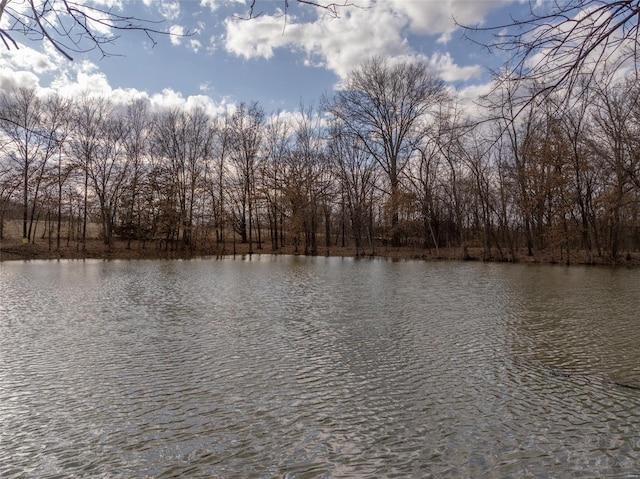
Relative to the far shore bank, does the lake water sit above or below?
below

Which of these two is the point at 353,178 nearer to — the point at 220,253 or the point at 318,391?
the point at 220,253

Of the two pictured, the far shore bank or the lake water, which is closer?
the lake water

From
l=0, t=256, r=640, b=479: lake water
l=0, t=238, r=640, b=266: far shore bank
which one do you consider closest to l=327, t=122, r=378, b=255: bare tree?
l=0, t=238, r=640, b=266: far shore bank

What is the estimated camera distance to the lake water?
238 centimetres

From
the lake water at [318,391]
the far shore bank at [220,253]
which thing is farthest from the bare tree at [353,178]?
the lake water at [318,391]

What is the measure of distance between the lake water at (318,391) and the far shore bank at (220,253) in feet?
45.2

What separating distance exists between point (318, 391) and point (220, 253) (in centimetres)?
2453

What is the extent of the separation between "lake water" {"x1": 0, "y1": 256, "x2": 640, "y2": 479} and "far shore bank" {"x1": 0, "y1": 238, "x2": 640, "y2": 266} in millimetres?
13774

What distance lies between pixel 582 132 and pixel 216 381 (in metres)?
19.8

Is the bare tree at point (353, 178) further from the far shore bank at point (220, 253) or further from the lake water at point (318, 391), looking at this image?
the lake water at point (318, 391)

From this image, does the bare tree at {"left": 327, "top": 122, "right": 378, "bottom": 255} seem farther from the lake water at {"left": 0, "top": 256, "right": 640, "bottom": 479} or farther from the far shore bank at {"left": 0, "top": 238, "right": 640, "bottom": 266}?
the lake water at {"left": 0, "top": 256, "right": 640, "bottom": 479}

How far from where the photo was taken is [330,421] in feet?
9.46

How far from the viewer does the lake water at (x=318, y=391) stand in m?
2.38

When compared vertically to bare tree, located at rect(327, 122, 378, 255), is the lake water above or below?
below
